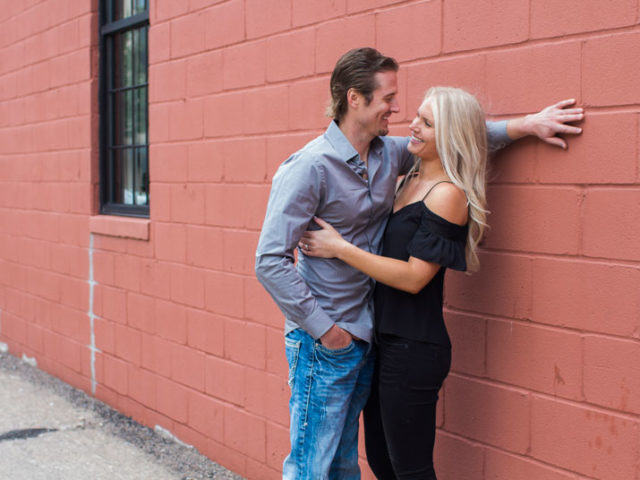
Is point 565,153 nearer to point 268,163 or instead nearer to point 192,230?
point 268,163

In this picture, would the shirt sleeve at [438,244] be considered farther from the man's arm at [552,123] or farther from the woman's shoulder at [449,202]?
the man's arm at [552,123]

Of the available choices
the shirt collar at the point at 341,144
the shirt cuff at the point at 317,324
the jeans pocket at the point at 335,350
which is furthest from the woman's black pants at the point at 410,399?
the shirt collar at the point at 341,144

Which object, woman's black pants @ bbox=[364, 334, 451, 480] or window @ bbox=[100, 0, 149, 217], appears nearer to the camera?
woman's black pants @ bbox=[364, 334, 451, 480]

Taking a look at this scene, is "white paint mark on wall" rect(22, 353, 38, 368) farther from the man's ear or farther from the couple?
the man's ear

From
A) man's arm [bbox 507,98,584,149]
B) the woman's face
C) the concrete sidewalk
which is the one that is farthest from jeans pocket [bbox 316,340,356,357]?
the concrete sidewalk

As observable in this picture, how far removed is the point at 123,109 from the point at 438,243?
13.1ft

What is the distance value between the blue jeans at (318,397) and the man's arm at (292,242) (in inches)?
5.4

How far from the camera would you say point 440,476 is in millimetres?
3311

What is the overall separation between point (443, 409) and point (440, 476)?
302 millimetres

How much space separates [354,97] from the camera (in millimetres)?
2867

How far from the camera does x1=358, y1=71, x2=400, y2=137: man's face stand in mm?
2849

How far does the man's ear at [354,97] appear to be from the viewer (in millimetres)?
2859

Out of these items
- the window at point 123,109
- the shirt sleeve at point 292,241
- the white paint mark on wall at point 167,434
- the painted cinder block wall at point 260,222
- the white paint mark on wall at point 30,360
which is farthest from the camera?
the white paint mark on wall at point 30,360

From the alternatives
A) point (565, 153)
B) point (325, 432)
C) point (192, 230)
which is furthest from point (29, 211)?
A: point (565, 153)
